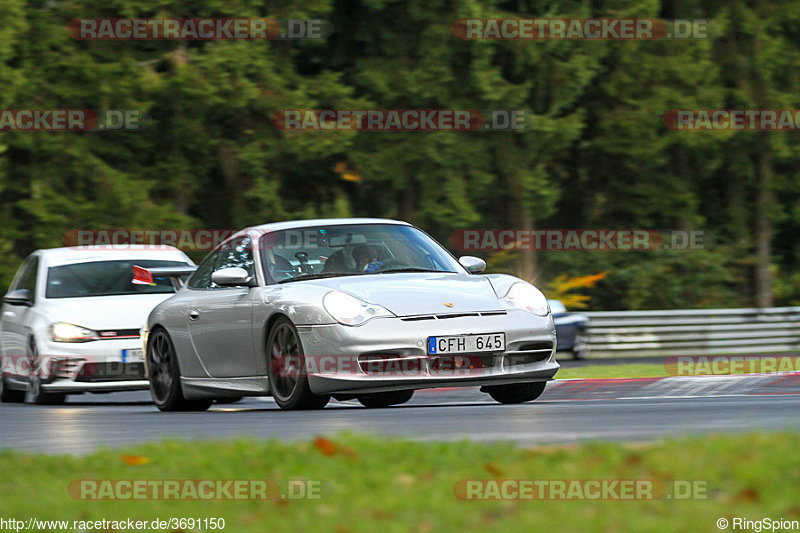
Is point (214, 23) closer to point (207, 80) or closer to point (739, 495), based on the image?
point (207, 80)

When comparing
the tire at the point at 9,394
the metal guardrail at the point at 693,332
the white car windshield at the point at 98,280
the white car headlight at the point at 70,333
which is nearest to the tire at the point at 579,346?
the metal guardrail at the point at 693,332

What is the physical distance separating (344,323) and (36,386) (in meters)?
5.58

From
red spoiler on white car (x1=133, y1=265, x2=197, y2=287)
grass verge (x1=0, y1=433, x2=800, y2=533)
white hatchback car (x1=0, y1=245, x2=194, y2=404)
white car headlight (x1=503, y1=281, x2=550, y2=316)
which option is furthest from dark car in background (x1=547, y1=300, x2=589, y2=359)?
grass verge (x1=0, y1=433, x2=800, y2=533)

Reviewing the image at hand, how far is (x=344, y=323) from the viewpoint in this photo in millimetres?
10461

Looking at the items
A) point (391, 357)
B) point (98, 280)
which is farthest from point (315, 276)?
point (98, 280)

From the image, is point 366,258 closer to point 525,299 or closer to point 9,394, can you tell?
point 525,299

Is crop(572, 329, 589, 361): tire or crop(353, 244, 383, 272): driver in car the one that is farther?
crop(572, 329, 589, 361): tire

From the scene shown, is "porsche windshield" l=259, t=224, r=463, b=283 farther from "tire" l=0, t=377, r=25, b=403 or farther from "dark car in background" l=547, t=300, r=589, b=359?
"dark car in background" l=547, t=300, r=589, b=359

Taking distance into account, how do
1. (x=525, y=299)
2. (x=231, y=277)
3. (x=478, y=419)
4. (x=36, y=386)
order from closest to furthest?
(x=478, y=419) < (x=525, y=299) < (x=231, y=277) < (x=36, y=386)

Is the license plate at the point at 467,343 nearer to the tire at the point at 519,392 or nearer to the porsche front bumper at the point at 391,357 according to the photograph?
the porsche front bumper at the point at 391,357

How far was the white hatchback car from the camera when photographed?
14.6 m

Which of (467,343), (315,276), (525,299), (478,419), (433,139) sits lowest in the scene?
(478,419)

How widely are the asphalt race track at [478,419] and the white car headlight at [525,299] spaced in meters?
0.70

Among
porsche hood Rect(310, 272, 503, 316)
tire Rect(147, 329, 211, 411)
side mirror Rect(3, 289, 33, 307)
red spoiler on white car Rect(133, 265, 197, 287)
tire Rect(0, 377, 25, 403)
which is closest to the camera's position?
porsche hood Rect(310, 272, 503, 316)
